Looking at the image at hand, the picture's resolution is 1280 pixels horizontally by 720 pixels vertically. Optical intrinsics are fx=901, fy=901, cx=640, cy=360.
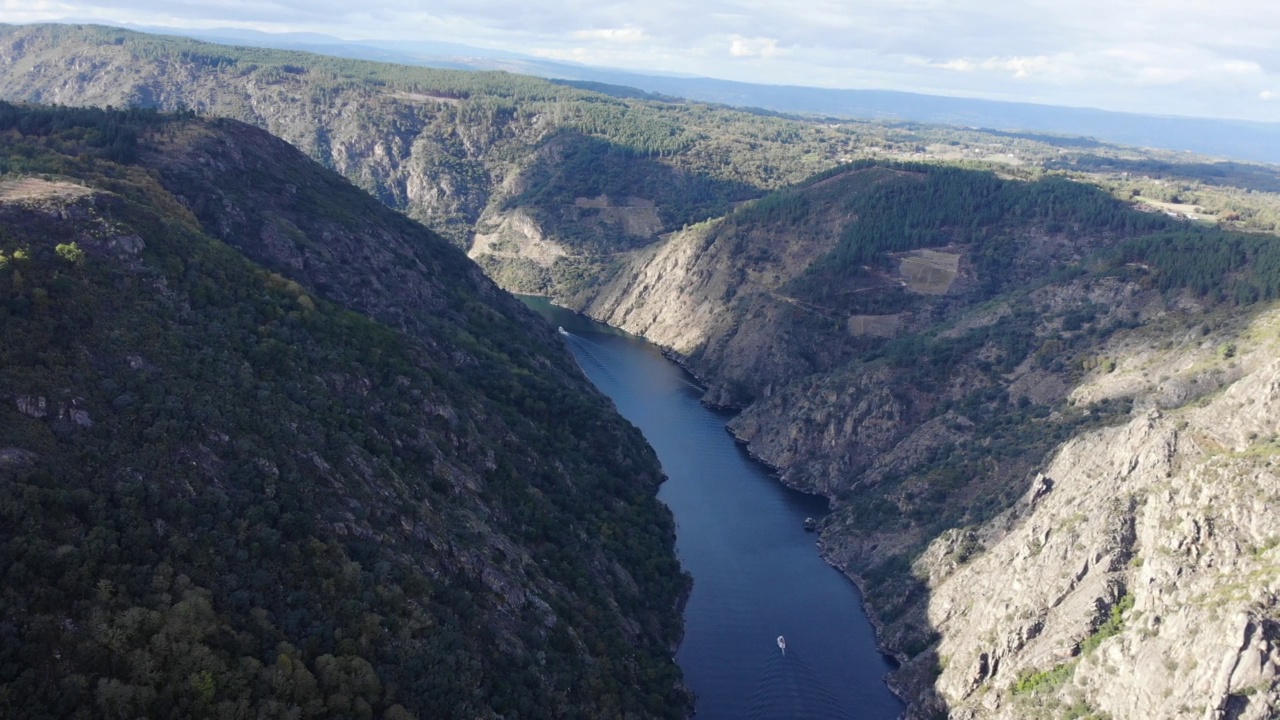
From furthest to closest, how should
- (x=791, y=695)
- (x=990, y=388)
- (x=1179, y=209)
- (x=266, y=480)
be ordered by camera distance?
(x=1179, y=209) → (x=990, y=388) → (x=791, y=695) → (x=266, y=480)

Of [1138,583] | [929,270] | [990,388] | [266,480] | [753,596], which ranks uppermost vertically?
[929,270]

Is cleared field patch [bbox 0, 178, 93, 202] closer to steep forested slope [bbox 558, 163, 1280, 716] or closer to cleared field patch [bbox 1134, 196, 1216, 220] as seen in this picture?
steep forested slope [bbox 558, 163, 1280, 716]

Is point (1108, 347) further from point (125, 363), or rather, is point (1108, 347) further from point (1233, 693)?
point (125, 363)

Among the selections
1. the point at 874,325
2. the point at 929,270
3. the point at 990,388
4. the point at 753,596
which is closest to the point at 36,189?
the point at 753,596

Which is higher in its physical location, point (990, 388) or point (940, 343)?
point (940, 343)

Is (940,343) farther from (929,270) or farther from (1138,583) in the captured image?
(1138,583)

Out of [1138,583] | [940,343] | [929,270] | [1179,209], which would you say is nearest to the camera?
[1138,583]

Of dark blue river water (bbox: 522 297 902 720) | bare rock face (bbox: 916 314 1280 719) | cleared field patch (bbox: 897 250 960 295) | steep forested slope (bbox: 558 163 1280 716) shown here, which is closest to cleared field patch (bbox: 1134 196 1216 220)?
steep forested slope (bbox: 558 163 1280 716)

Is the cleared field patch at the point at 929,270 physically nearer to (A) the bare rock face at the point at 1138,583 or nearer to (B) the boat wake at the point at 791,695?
(A) the bare rock face at the point at 1138,583
